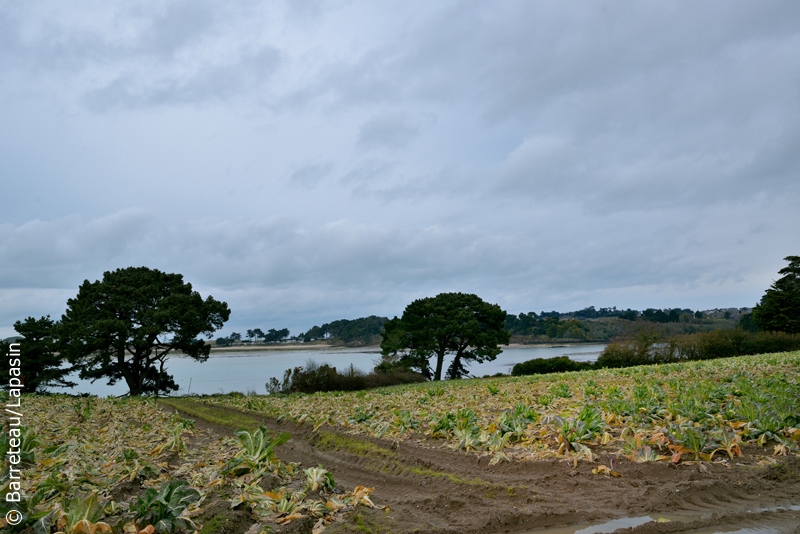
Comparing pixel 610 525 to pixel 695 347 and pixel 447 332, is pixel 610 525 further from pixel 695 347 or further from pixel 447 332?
pixel 695 347

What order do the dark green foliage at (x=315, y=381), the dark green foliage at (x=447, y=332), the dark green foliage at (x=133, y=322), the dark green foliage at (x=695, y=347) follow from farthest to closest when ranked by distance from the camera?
1. the dark green foliage at (x=447, y=332)
2. the dark green foliage at (x=695, y=347)
3. the dark green foliage at (x=315, y=381)
4. the dark green foliage at (x=133, y=322)

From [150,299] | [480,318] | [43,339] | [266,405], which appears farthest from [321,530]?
[480,318]

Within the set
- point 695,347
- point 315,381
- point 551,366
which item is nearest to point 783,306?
point 695,347

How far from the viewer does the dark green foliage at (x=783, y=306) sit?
118 ft

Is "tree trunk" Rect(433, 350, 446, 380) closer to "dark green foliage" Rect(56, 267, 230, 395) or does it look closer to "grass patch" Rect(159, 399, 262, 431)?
"dark green foliage" Rect(56, 267, 230, 395)

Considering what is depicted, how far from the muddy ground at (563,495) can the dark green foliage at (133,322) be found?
2212 centimetres

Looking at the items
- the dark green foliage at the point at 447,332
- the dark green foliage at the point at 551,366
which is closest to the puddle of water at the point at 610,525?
the dark green foliage at the point at 551,366

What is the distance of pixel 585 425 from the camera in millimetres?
5832

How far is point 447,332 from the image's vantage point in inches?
1294

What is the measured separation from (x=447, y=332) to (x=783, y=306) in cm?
2822

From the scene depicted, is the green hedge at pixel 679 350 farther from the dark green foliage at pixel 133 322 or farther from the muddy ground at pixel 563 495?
the muddy ground at pixel 563 495

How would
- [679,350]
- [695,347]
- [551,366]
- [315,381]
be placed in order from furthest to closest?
[679,350] → [695,347] → [551,366] → [315,381]

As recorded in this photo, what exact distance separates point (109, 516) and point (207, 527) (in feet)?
2.61

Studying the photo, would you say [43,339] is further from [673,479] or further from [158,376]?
[673,479]
